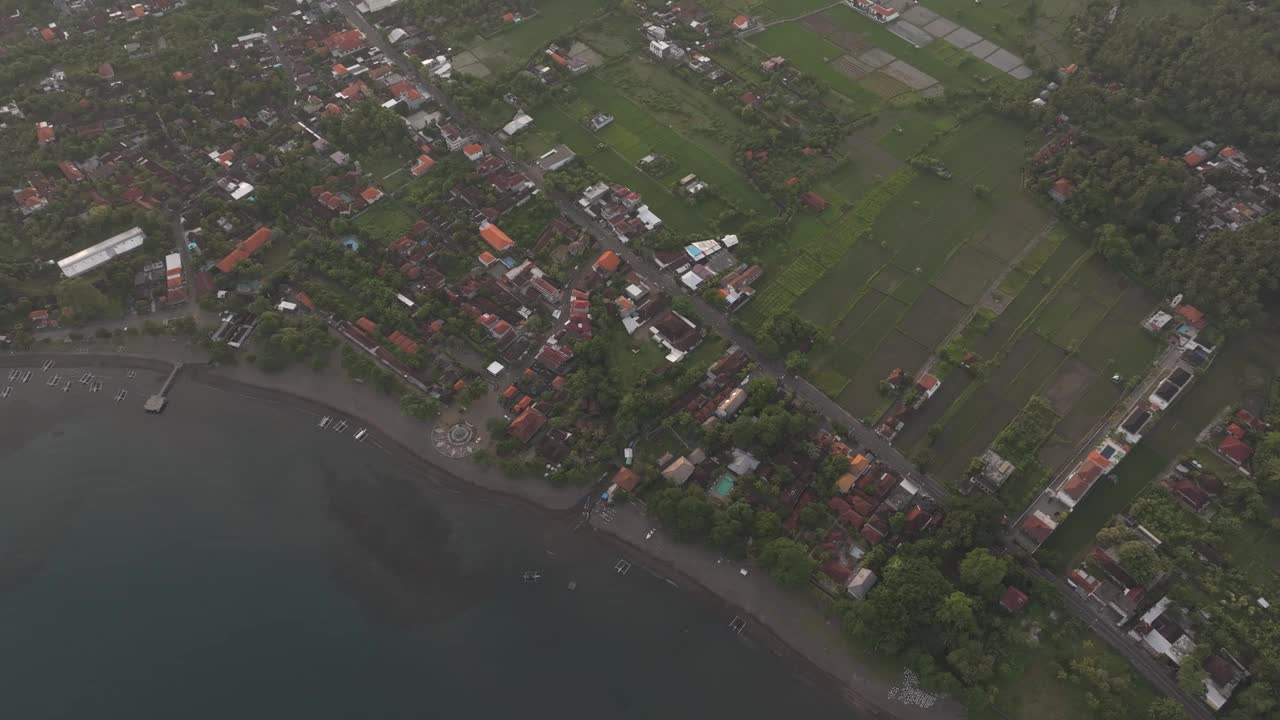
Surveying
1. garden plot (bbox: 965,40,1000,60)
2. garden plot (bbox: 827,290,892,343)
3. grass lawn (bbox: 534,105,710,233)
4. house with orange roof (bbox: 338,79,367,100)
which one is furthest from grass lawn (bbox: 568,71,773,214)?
garden plot (bbox: 965,40,1000,60)

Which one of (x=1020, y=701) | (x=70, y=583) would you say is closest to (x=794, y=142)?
(x=1020, y=701)

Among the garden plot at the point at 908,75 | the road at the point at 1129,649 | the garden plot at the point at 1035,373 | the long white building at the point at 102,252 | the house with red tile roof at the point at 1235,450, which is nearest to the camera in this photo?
the road at the point at 1129,649

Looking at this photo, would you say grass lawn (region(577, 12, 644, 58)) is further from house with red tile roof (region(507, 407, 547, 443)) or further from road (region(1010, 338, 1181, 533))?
road (region(1010, 338, 1181, 533))

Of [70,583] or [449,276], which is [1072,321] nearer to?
[449,276]

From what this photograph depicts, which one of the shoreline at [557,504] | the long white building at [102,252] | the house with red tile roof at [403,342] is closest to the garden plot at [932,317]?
the shoreline at [557,504]

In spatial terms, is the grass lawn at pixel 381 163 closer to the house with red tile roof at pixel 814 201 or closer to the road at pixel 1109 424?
the house with red tile roof at pixel 814 201
